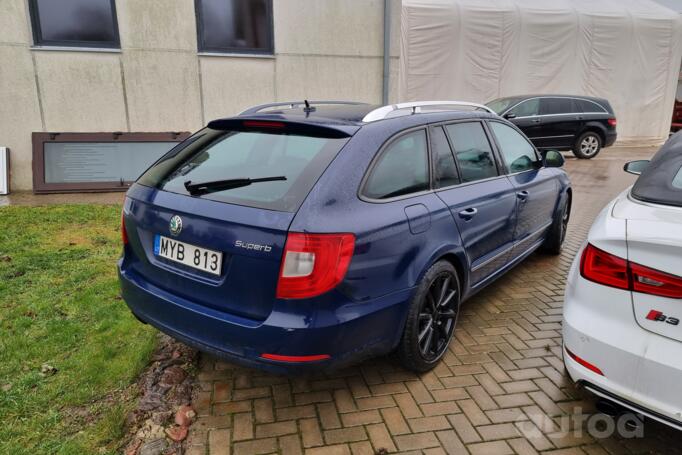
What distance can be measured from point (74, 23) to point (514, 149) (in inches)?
292

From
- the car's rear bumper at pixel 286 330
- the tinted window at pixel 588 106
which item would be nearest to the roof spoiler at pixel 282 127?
the car's rear bumper at pixel 286 330

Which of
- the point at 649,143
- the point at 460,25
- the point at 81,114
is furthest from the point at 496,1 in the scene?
the point at 81,114

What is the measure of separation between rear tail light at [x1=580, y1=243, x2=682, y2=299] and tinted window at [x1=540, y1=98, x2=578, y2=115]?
38.3ft

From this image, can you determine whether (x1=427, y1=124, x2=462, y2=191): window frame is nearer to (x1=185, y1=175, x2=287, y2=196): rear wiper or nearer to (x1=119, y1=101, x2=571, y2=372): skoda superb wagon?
(x1=119, y1=101, x2=571, y2=372): skoda superb wagon

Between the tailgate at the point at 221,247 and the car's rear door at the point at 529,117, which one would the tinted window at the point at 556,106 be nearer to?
the car's rear door at the point at 529,117

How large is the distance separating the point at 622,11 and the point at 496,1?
5.07 metres

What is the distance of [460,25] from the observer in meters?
15.7

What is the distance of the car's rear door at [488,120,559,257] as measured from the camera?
397cm

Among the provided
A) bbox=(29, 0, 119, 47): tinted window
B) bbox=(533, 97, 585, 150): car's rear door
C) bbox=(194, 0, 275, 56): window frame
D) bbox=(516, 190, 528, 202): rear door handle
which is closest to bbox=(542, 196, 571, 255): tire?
bbox=(516, 190, 528, 202): rear door handle

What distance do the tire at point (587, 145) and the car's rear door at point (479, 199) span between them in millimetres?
11089

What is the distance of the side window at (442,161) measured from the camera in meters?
3.11

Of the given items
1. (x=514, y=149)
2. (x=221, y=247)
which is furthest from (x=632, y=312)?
(x=514, y=149)

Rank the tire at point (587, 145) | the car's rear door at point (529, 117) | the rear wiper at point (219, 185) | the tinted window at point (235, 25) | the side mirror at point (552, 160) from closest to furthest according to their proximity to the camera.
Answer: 1. the rear wiper at point (219, 185)
2. the side mirror at point (552, 160)
3. the tinted window at point (235, 25)
4. the car's rear door at point (529, 117)
5. the tire at point (587, 145)

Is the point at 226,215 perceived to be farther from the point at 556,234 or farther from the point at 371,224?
the point at 556,234
